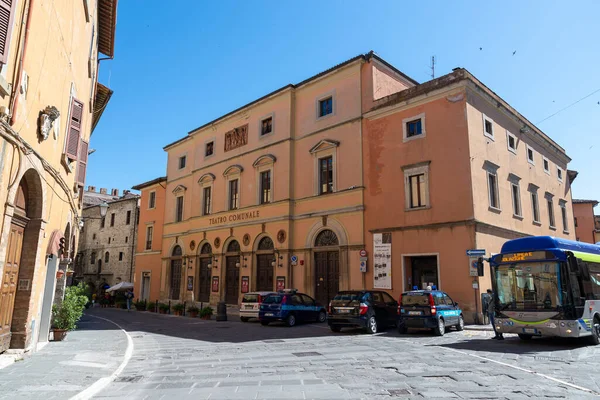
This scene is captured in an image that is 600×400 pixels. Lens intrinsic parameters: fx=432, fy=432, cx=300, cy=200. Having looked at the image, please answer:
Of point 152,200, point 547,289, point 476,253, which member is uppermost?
point 152,200

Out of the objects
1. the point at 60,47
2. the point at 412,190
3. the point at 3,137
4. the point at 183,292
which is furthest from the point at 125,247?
the point at 3,137

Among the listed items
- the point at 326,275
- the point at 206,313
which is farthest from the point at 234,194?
the point at 326,275

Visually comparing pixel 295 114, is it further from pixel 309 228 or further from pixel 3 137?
pixel 3 137

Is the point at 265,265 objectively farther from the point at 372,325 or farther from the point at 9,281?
the point at 9,281

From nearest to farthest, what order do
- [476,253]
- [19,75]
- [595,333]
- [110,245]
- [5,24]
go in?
1. [5,24]
2. [19,75]
3. [595,333]
4. [476,253]
5. [110,245]

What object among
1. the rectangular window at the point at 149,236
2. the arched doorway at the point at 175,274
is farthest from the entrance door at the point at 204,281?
the rectangular window at the point at 149,236

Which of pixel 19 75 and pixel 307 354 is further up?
pixel 19 75

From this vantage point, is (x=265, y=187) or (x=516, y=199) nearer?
(x=516, y=199)

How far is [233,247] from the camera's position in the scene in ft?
91.3

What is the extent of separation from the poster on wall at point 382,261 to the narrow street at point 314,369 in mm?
5860

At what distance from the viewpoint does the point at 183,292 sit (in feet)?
101

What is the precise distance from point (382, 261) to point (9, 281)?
1459 centimetres

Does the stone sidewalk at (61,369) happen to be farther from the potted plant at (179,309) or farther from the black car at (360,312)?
the potted plant at (179,309)

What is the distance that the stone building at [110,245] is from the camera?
4131cm
